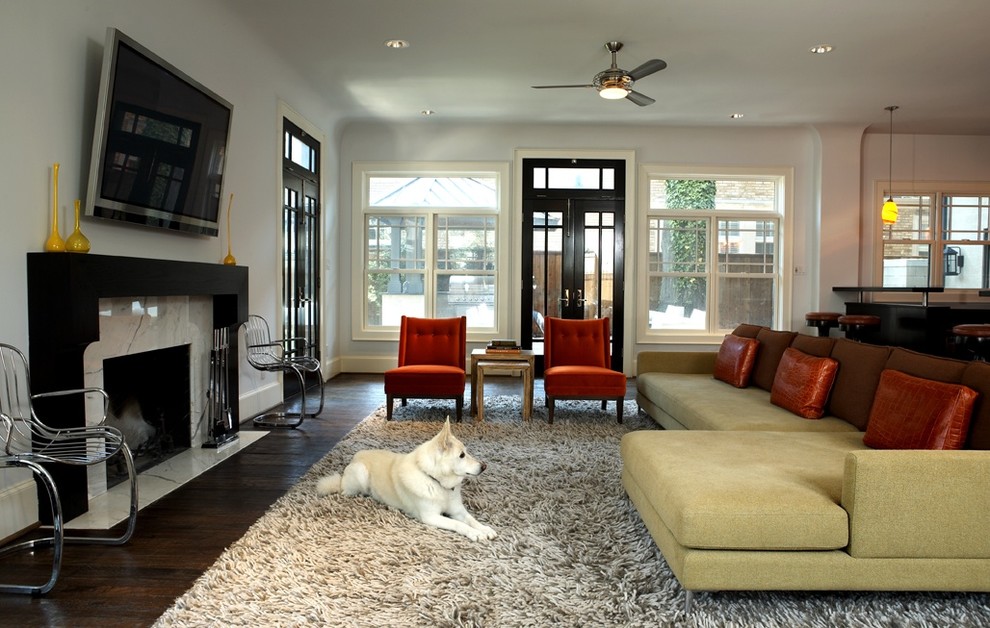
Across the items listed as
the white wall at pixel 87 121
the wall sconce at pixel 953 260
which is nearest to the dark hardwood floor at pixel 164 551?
the white wall at pixel 87 121

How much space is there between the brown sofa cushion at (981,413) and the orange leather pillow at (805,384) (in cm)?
95

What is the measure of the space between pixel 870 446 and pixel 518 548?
5.17 ft

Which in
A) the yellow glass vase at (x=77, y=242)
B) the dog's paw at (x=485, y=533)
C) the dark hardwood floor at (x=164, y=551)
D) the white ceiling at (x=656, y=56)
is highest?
the white ceiling at (x=656, y=56)

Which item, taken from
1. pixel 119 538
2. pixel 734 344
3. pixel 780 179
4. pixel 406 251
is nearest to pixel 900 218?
pixel 780 179

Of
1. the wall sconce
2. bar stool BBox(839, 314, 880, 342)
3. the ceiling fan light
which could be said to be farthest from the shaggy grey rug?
the wall sconce

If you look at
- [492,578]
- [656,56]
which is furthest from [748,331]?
[492,578]

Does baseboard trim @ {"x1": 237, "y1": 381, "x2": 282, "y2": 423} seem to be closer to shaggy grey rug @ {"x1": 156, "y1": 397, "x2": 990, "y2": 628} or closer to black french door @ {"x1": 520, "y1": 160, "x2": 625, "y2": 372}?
shaggy grey rug @ {"x1": 156, "y1": 397, "x2": 990, "y2": 628}

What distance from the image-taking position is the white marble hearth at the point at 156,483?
9.75 ft

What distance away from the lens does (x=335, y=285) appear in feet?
25.6

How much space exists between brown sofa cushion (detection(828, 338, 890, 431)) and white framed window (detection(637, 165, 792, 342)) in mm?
4367

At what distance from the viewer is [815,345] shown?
Answer: 3.91 meters

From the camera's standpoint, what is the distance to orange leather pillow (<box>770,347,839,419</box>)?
3.52 m

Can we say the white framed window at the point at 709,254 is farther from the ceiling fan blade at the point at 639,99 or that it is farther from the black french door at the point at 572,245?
the ceiling fan blade at the point at 639,99

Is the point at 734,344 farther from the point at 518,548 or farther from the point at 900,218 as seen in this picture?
the point at 900,218
